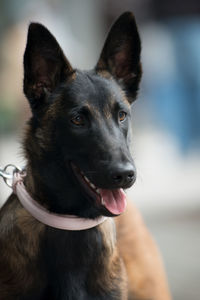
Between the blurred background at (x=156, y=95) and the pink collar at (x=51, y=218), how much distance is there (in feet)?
10.4

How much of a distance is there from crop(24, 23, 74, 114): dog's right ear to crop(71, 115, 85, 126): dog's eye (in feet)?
0.67

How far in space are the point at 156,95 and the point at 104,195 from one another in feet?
25.3

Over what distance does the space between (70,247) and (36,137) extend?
575mm

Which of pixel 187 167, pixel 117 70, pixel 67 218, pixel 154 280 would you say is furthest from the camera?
pixel 187 167

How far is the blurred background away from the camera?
7715 mm

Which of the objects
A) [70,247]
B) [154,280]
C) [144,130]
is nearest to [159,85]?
[144,130]

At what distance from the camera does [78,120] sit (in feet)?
10.4

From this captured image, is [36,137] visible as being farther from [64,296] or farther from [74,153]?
[64,296]

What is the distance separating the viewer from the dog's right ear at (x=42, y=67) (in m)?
3.24

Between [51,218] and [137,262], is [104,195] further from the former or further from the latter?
[137,262]

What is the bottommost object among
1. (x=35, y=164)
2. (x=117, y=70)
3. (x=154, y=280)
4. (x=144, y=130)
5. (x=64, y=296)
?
(x=144, y=130)

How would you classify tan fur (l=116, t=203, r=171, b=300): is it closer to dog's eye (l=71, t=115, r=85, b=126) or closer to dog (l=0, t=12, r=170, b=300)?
dog (l=0, t=12, r=170, b=300)

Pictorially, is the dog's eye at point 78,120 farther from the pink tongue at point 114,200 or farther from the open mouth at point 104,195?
the pink tongue at point 114,200

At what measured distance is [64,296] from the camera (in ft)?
10.4
